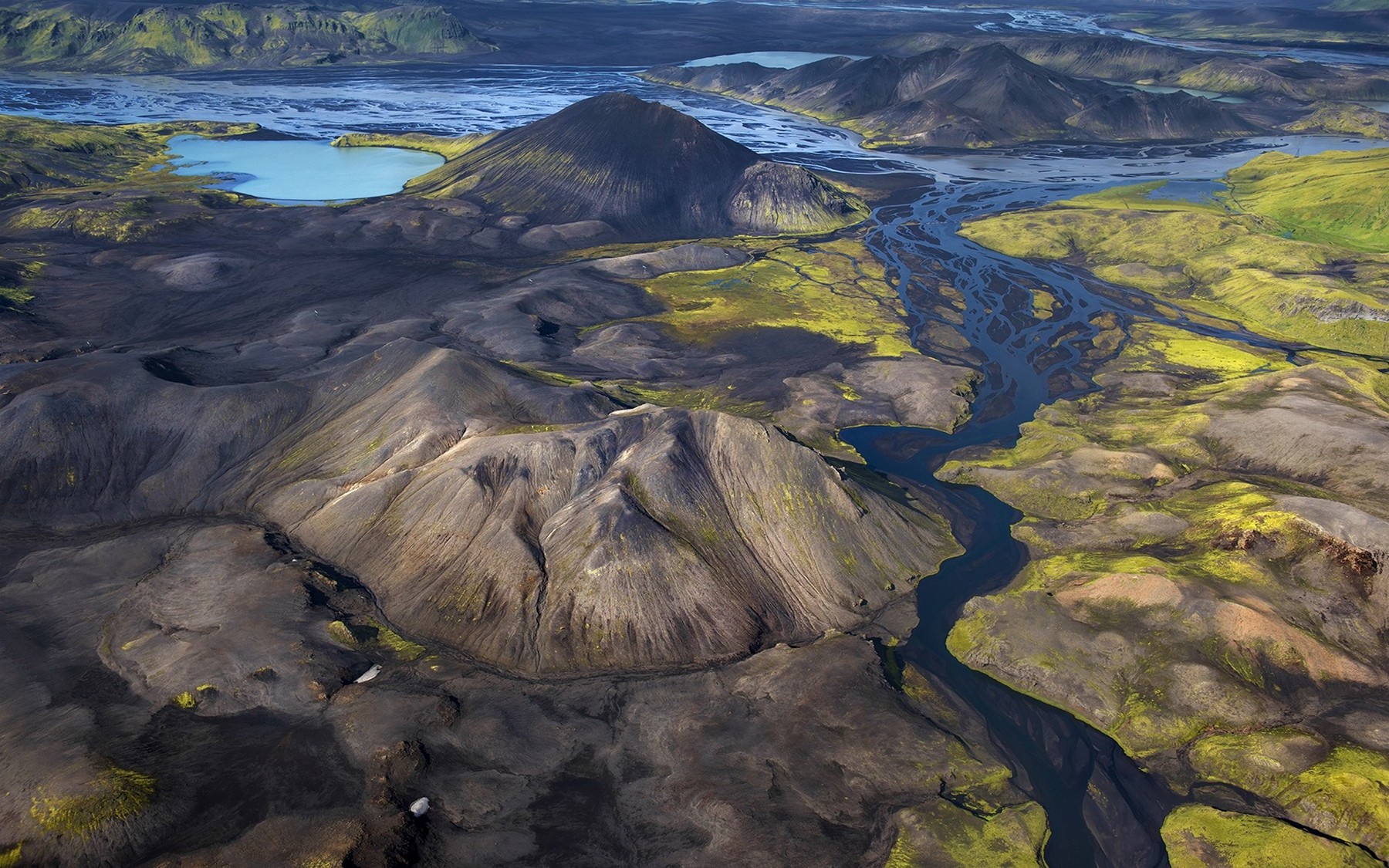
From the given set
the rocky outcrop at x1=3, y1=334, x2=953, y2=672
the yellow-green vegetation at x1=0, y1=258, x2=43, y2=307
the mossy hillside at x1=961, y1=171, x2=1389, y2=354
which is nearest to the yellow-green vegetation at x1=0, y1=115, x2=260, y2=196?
the yellow-green vegetation at x1=0, y1=258, x2=43, y2=307

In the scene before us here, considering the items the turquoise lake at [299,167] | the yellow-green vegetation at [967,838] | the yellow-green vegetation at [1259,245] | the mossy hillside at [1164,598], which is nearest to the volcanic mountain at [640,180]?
the turquoise lake at [299,167]

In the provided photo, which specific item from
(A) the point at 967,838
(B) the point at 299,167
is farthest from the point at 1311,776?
(B) the point at 299,167

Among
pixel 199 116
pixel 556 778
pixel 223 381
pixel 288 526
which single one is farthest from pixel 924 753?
pixel 199 116

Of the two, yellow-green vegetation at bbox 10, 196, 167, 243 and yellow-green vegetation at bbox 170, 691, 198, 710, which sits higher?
yellow-green vegetation at bbox 10, 196, 167, 243

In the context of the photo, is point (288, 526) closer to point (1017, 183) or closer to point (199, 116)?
point (1017, 183)

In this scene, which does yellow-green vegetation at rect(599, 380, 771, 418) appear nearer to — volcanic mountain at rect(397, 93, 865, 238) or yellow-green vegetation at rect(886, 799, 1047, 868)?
yellow-green vegetation at rect(886, 799, 1047, 868)

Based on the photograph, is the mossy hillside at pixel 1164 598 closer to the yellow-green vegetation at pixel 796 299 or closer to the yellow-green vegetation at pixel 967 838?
the yellow-green vegetation at pixel 967 838

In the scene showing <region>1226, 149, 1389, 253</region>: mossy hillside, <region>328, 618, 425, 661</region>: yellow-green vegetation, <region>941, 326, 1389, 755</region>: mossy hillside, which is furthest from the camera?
<region>1226, 149, 1389, 253</region>: mossy hillside
